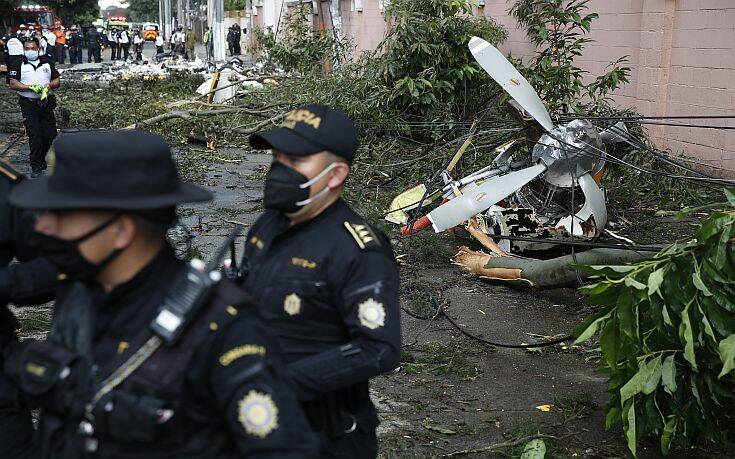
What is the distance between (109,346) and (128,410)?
0.52 feet

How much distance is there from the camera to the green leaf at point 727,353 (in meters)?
4.32

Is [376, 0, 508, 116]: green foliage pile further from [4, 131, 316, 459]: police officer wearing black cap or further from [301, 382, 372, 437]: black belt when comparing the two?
[4, 131, 316, 459]: police officer wearing black cap

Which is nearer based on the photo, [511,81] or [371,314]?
[371,314]

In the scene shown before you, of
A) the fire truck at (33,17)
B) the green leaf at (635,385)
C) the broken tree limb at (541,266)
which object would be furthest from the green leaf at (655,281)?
the fire truck at (33,17)

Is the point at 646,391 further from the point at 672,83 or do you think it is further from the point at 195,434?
the point at 672,83

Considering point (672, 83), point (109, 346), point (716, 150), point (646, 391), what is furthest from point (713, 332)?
point (672, 83)

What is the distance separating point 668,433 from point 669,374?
1.13ft

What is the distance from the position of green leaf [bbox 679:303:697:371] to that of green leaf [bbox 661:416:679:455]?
0.42 metres

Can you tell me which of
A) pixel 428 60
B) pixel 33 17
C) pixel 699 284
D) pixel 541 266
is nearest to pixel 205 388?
pixel 699 284

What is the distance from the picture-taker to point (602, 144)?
29.0 ft

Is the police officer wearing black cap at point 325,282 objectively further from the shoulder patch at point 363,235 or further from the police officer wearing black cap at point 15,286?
the police officer wearing black cap at point 15,286

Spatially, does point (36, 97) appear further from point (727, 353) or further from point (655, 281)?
point (727, 353)

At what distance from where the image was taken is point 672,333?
15.7 ft

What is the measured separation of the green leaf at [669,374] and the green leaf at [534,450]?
0.80m
